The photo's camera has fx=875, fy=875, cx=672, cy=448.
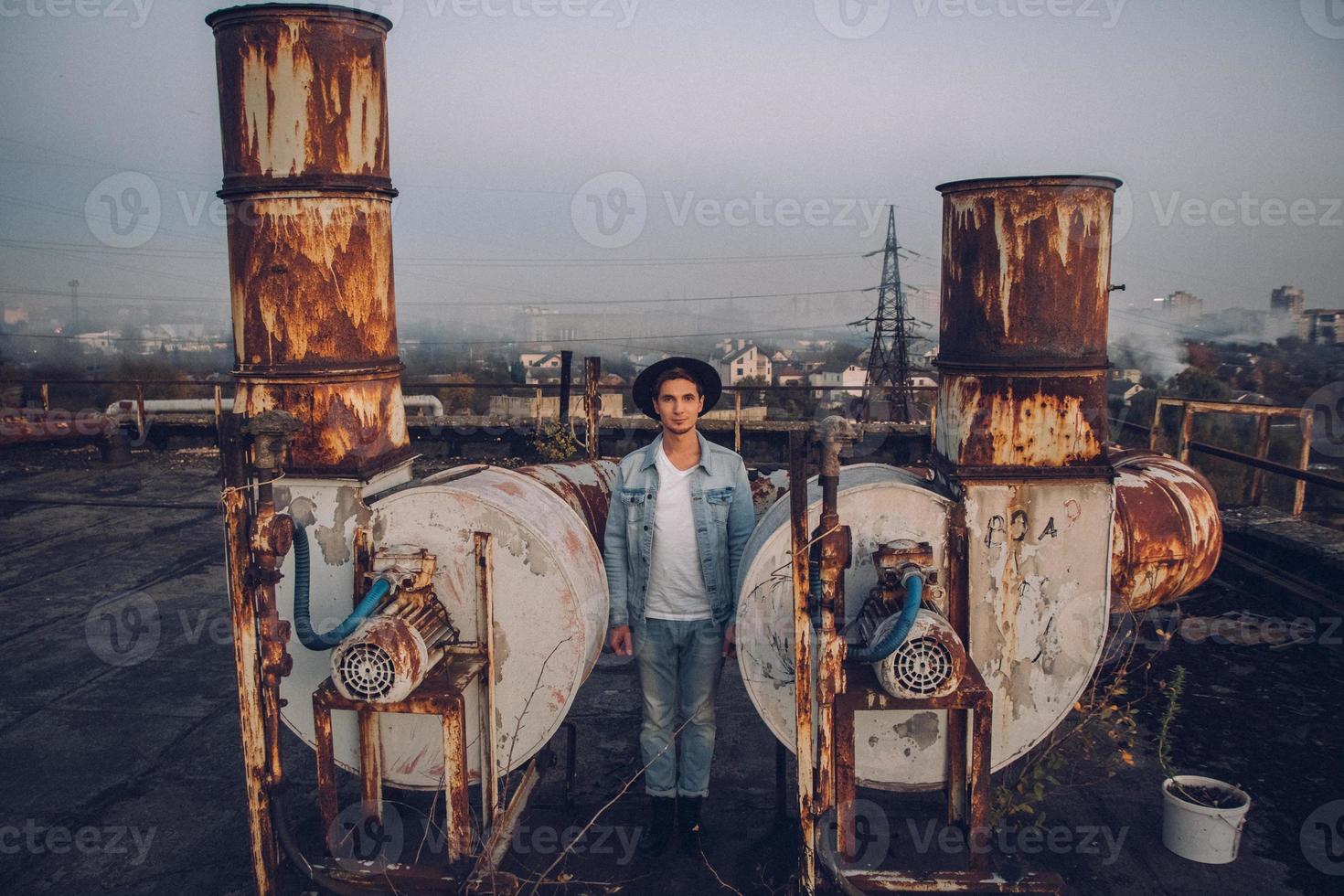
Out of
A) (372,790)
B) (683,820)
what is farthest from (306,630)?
(683,820)

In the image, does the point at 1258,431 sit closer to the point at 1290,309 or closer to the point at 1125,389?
the point at 1125,389

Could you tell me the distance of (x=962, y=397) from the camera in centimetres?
394

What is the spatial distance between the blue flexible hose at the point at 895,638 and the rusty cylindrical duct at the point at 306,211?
2294 mm

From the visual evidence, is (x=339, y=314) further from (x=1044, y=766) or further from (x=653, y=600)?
(x=1044, y=766)

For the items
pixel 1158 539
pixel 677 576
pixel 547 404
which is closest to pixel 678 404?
pixel 677 576

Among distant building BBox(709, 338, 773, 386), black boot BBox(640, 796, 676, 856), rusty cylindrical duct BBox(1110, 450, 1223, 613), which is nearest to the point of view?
black boot BBox(640, 796, 676, 856)

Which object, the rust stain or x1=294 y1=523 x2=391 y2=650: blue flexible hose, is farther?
the rust stain

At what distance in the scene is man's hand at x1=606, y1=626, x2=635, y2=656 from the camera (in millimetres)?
4039

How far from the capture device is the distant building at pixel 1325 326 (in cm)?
3569

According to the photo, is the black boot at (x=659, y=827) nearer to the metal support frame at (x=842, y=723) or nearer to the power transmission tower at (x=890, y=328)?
the metal support frame at (x=842, y=723)

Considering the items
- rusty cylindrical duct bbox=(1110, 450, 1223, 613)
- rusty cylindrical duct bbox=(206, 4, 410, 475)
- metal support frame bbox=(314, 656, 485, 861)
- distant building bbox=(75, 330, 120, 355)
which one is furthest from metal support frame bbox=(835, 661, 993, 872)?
distant building bbox=(75, 330, 120, 355)

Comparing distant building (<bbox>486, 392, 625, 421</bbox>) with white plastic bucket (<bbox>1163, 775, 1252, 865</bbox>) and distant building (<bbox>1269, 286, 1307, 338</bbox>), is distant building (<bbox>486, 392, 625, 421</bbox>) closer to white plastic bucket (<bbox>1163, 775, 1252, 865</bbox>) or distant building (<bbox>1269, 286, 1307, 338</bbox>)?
white plastic bucket (<bbox>1163, 775, 1252, 865</bbox>)

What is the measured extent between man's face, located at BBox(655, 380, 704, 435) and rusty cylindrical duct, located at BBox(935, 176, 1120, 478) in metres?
1.21

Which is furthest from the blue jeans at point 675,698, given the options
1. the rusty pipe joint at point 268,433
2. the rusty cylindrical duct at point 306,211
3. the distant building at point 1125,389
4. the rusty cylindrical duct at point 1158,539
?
the distant building at point 1125,389
